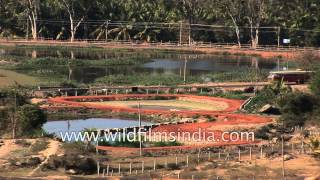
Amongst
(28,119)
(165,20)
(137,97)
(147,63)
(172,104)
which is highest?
(165,20)

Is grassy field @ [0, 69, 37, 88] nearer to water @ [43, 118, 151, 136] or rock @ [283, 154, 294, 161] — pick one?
water @ [43, 118, 151, 136]

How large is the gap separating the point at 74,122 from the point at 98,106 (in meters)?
4.27

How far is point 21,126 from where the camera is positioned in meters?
41.4

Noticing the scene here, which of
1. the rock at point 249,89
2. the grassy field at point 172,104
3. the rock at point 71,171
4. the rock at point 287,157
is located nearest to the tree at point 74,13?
the rock at point 249,89

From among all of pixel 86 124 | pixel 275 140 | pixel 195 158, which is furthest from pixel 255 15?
pixel 195 158

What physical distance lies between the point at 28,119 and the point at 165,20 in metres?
80.0

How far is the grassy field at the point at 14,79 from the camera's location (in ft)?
226

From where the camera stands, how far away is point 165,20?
120m

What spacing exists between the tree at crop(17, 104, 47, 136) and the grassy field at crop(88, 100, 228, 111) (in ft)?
49.6

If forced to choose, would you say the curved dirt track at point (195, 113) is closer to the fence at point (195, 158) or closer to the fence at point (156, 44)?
the fence at point (195, 158)

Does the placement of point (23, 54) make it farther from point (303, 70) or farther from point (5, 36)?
point (303, 70)

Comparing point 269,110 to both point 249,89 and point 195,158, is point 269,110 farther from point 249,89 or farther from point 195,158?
point 195,158

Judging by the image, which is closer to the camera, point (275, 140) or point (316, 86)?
point (275, 140)

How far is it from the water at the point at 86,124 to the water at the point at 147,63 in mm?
22692
